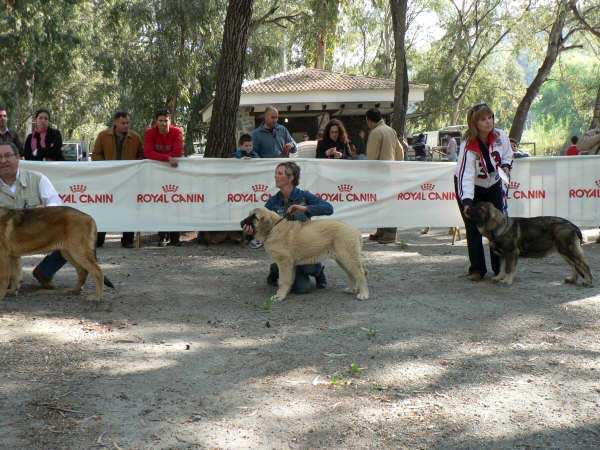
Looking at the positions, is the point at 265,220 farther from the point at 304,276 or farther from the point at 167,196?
the point at 167,196

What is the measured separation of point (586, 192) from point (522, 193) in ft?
3.61

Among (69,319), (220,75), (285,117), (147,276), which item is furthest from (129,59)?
(69,319)

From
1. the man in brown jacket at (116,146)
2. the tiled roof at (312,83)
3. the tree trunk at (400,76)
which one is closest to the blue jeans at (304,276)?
the man in brown jacket at (116,146)

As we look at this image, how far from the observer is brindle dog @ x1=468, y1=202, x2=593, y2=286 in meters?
7.60

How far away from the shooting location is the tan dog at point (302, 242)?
22.6 feet

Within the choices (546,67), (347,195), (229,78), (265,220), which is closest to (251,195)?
(347,195)

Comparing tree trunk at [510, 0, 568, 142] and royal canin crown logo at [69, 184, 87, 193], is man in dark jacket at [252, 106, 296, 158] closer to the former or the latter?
A: royal canin crown logo at [69, 184, 87, 193]

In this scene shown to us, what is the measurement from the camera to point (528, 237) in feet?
25.3

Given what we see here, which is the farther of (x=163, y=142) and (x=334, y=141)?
(x=334, y=141)

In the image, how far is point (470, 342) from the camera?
18.2 feet

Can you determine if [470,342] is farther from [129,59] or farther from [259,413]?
[129,59]

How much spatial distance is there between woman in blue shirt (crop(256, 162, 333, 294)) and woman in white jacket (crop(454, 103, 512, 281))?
1.70m

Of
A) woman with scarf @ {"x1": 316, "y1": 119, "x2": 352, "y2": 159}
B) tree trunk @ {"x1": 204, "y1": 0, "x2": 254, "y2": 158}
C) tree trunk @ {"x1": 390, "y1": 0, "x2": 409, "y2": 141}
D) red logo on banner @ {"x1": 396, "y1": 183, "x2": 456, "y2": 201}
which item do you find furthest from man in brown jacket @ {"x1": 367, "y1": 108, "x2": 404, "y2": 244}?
tree trunk @ {"x1": 390, "y1": 0, "x2": 409, "y2": 141}

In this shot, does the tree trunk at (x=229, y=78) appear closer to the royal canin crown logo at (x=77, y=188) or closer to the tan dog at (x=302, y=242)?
the royal canin crown logo at (x=77, y=188)
